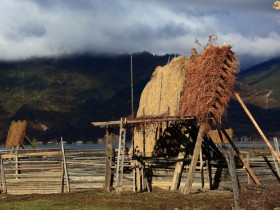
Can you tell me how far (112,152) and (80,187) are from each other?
3.27m

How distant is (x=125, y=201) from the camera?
912 inches

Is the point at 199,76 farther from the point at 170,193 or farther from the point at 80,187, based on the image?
the point at 80,187

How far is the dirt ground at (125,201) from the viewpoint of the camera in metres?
21.6

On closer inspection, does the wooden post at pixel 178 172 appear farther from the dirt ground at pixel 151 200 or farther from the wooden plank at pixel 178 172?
the dirt ground at pixel 151 200

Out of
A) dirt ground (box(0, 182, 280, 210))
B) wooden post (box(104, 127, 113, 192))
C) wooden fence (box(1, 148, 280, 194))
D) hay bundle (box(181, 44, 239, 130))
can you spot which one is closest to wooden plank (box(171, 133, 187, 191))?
wooden fence (box(1, 148, 280, 194))

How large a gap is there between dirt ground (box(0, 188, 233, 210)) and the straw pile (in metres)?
4.15

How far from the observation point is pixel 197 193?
2606 cm

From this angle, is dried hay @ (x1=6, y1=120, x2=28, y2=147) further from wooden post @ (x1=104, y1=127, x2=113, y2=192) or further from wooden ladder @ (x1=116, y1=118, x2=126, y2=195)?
wooden ladder @ (x1=116, y1=118, x2=126, y2=195)

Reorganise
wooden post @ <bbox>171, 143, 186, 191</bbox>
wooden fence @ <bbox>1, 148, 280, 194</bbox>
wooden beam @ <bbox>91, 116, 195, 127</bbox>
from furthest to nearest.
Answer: wooden post @ <bbox>171, 143, 186, 191</bbox>
wooden fence @ <bbox>1, 148, 280, 194</bbox>
wooden beam @ <bbox>91, 116, 195, 127</bbox>

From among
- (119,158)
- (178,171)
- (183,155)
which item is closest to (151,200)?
(119,158)

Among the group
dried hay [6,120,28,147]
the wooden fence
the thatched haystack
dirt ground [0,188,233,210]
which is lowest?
dirt ground [0,188,233,210]

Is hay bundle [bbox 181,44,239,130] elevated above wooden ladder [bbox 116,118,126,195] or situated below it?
above

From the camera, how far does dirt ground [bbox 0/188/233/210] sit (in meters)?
21.6

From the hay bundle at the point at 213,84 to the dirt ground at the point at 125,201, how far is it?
3.32 m
